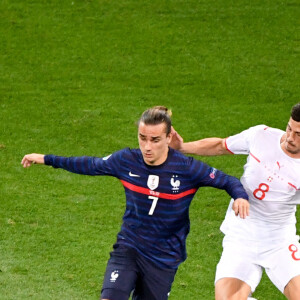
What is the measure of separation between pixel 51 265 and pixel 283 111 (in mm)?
4801

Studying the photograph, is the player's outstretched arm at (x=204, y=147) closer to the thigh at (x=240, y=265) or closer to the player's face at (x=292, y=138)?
the player's face at (x=292, y=138)

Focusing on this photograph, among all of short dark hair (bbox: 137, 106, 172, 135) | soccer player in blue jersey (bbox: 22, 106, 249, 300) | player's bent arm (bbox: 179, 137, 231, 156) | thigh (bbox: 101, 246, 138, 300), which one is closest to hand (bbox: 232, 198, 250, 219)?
soccer player in blue jersey (bbox: 22, 106, 249, 300)

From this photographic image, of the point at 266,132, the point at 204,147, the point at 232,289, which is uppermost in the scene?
the point at 266,132

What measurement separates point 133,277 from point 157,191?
25.8 inches

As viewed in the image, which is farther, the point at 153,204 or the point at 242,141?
the point at 242,141

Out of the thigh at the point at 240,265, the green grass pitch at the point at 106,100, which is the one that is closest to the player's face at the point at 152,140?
the thigh at the point at 240,265

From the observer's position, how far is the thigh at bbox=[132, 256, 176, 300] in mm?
6844

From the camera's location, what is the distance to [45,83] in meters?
13.0

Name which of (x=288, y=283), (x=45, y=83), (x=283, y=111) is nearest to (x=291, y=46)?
(x=283, y=111)

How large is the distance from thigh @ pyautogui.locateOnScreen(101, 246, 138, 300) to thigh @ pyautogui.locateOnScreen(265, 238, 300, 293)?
3.80ft

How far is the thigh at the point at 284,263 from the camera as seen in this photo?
7184 mm

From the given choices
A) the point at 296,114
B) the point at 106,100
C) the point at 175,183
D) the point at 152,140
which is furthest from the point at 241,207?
the point at 106,100

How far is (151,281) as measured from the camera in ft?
22.6

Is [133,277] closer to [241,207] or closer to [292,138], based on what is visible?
[241,207]
